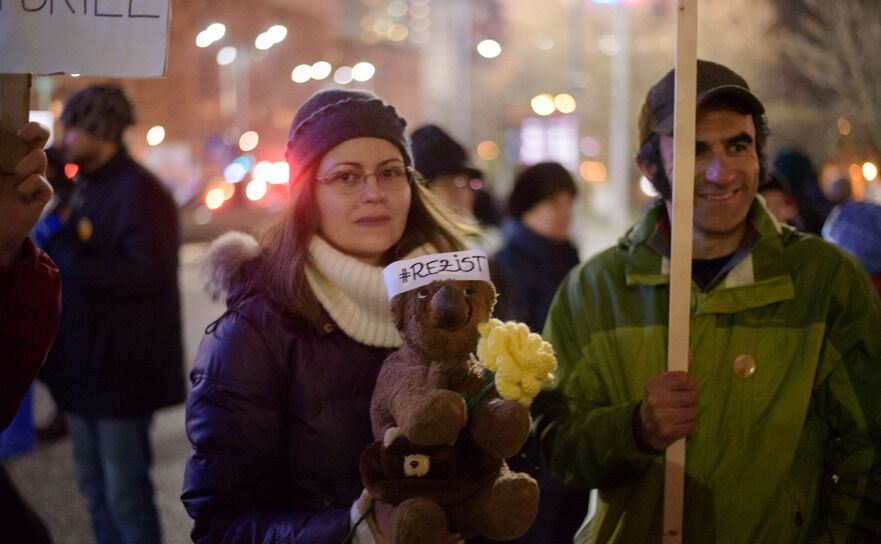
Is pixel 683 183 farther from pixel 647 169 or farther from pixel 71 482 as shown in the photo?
pixel 71 482

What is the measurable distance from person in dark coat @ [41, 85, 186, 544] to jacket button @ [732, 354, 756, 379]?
2.80 metres

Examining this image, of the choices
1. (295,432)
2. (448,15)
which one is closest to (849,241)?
(295,432)

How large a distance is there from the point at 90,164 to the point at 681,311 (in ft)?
10.4

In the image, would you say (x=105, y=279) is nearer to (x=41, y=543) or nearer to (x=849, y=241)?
(x=41, y=543)

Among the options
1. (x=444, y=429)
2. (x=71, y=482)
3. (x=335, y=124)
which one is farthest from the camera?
(x=71, y=482)

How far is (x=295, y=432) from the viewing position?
199 cm

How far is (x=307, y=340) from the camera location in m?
2.02

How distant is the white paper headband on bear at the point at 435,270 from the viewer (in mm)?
1689

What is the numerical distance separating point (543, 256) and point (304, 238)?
9.04ft

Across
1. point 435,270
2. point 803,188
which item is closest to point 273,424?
point 435,270

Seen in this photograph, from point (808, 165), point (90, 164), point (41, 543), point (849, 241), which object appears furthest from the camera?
point (808, 165)

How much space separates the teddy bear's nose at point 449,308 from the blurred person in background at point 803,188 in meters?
4.65

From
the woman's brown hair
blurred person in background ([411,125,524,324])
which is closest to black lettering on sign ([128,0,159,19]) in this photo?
the woman's brown hair

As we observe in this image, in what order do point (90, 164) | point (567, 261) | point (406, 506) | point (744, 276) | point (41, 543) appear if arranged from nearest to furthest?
point (406, 506) → point (41, 543) → point (744, 276) → point (90, 164) → point (567, 261)
